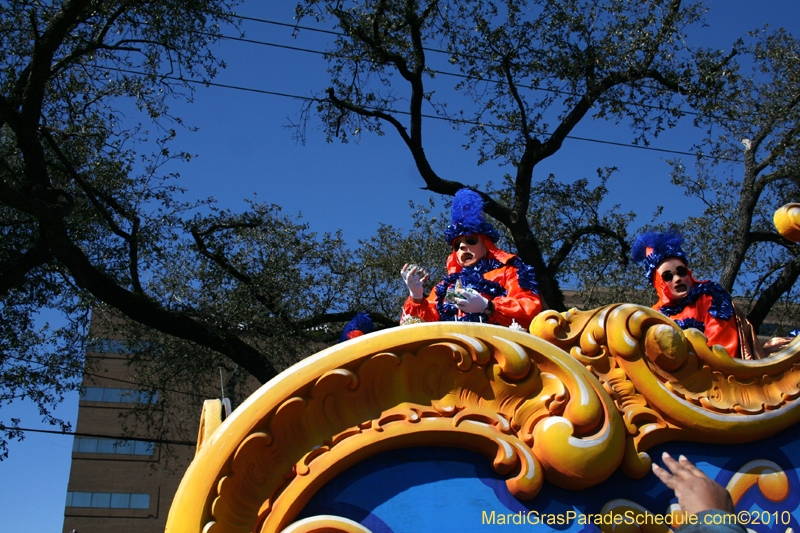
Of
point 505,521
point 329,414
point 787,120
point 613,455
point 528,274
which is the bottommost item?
point 505,521

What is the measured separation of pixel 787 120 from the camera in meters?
9.89

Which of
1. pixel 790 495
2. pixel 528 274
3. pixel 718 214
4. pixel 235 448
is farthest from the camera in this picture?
pixel 718 214

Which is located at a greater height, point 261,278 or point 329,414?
point 261,278

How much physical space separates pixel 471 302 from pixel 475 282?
38 cm

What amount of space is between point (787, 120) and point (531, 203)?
3.91 meters

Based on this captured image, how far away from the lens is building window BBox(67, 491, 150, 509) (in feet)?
90.4

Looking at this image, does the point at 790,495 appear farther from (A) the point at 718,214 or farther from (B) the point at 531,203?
(A) the point at 718,214

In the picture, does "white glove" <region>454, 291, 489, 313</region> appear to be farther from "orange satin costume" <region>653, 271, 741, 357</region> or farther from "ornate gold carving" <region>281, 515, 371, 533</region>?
"ornate gold carving" <region>281, 515, 371, 533</region>

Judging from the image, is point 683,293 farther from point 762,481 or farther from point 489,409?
point 489,409

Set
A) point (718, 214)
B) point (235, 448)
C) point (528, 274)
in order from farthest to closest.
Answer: point (718, 214), point (528, 274), point (235, 448)

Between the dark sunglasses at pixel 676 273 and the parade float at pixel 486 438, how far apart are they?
1174 mm

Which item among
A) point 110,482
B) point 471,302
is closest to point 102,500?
point 110,482

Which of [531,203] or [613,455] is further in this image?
[531,203]

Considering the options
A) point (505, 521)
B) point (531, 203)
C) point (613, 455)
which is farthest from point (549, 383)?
point (531, 203)
